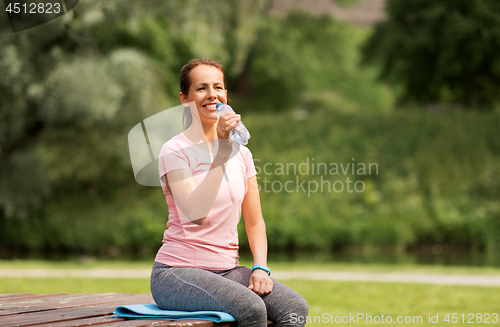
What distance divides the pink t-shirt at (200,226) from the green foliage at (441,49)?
17907 mm

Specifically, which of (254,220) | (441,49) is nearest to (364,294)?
(254,220)

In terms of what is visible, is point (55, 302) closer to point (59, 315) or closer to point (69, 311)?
point (69, 311)

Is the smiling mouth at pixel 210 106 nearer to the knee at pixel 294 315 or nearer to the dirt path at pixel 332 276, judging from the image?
the knee at pixel 294 315

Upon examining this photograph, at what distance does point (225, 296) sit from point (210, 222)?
36 centimetres

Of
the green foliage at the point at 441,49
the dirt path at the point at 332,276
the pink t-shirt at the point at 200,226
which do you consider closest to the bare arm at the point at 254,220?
the pink t-shirt at the point at 200,226

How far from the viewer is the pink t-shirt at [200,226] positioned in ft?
8.63

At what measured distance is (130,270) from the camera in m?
11.2

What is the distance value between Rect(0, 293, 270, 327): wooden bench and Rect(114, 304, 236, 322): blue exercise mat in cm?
4

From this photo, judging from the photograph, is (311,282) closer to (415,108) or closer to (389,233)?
(389,233)

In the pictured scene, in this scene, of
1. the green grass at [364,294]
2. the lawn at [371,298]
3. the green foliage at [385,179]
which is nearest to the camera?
the lawn at [371,298]

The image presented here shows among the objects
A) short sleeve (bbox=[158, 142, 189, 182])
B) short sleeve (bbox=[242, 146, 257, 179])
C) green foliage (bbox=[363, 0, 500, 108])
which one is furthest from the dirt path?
green foliage (bbox=[363, 0, 500, 108])

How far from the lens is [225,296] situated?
2482 millimetres

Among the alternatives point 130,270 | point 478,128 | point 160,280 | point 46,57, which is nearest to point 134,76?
point 46,57

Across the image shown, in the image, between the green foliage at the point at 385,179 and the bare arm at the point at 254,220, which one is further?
the green foliage at the point at 385,179
